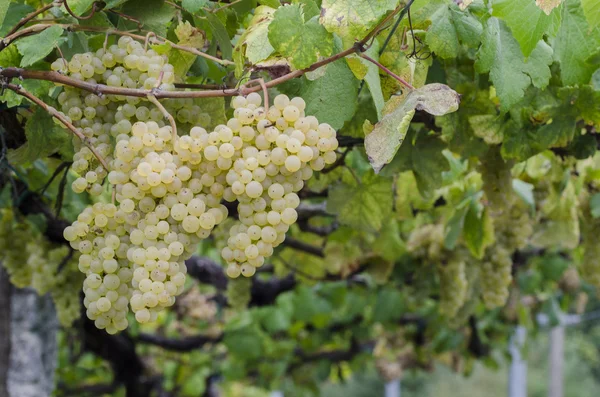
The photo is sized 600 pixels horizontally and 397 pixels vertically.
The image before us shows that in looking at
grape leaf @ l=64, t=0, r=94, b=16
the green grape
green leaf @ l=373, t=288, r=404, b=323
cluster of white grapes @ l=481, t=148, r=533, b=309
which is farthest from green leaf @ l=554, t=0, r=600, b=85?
green leaf @ l=373, t=288, r=404, b=323

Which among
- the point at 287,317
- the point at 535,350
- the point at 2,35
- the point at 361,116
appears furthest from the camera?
the point at 535,350

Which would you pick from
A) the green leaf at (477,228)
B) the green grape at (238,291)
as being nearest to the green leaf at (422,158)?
the green leaf at (477,228)

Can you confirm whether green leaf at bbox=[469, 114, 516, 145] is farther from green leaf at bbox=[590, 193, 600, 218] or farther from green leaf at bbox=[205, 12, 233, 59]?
green leaf at bbox=[590, 193, 600, 218]

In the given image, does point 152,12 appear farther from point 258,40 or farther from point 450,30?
point 450,30

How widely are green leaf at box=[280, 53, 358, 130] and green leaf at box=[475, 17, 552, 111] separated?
0.71 ft

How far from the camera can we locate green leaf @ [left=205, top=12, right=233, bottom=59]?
1.12 metres

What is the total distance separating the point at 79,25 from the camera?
1.11 m

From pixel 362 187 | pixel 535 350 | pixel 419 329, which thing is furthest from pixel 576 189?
pixel 535 350

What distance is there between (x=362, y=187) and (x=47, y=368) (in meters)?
1.56

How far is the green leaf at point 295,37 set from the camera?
94 cm

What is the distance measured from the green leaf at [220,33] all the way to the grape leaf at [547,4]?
18.7 inches

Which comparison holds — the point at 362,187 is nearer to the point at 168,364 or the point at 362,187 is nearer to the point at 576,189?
the point at 576,189

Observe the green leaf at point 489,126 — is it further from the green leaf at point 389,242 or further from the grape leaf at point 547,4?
the green leaf at point 389,242

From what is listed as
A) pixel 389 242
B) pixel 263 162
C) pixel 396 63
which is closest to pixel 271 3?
pixel 396 63
